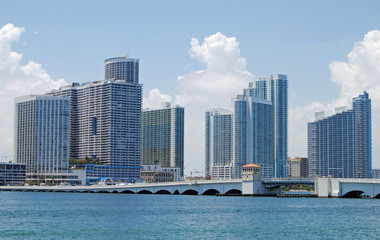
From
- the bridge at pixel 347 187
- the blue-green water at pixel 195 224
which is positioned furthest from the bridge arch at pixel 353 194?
the blue-green water at pixel 195 224

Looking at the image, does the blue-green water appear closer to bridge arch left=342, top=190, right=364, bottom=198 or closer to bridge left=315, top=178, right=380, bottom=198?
bridge left=315, top=178, right=380, bottom=198

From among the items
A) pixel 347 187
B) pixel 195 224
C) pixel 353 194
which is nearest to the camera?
pixel 195 224

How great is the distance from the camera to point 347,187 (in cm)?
17000

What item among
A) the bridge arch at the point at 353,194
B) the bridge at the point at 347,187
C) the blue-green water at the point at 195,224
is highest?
the bridge at the point at 347,187

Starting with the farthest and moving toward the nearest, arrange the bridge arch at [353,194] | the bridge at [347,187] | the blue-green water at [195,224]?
the bridge arch at [353,194] < the bridge at [347,187] < the blue-green water at [195,224]

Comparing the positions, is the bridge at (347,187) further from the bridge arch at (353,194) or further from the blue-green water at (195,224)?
the blue-green water at (195,224)

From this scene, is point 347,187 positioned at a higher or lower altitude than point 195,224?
higher

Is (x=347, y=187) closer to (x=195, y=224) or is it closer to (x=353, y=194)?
(x=353, y=194)

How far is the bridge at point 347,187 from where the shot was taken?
164250 mm

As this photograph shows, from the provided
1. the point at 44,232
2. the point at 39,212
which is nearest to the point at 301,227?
the point at 44,232

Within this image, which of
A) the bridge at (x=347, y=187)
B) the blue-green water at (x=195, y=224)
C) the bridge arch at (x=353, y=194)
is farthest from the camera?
the bridge arch at (x=353, y=194)

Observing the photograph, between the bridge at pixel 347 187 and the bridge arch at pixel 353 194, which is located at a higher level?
the bridge at pixel 347 187

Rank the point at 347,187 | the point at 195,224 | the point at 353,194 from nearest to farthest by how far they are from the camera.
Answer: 1. the point at 195,224
2. the point at 347,187
3. the point at 353,194

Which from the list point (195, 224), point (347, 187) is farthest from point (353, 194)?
point (195, 224)
